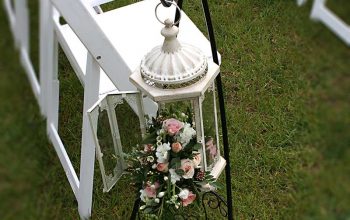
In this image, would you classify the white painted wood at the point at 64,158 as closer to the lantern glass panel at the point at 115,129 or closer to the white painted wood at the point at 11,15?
the lantern glass panel at the point at 115,129

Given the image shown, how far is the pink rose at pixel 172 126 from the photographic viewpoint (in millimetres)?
1236

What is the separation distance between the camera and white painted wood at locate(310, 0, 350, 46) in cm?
266

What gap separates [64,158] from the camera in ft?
6.69

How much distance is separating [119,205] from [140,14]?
722mm

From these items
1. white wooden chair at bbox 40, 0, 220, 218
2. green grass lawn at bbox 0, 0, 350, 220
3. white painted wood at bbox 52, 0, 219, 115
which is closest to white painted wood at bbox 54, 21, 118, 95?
white wooden chair at bbox 40, 0, 220, 218

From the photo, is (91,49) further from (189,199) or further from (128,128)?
(189,199)

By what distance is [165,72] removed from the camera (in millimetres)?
1183

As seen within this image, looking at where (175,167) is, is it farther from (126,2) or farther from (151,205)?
(126,2)

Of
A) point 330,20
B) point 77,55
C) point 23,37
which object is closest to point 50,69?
point 77,55

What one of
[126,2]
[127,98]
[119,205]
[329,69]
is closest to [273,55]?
[329,69]

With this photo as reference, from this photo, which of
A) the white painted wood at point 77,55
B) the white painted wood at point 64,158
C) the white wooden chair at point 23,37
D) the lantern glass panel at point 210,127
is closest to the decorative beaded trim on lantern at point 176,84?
the lantern glass panel at point 210,127

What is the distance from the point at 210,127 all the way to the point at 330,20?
1.63 metres

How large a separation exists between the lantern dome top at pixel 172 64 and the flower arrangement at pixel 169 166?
0.11 m

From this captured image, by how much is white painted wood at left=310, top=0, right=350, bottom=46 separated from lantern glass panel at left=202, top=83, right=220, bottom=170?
150cm
